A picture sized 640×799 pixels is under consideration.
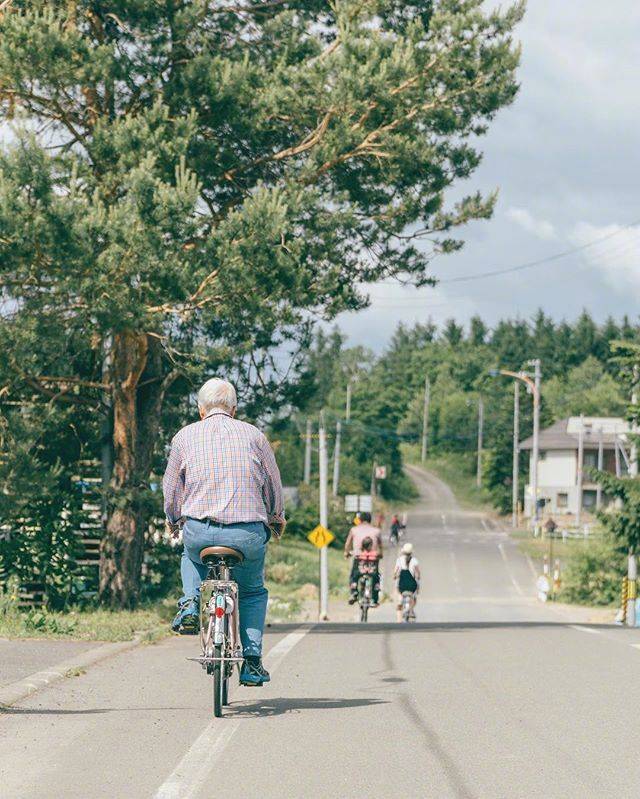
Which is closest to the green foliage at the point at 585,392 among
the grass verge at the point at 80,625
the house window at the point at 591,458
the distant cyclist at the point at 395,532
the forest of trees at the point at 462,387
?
the forest of trees at the point at 462,387

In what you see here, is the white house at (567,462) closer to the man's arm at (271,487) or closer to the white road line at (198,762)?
the man's arm at (271,487)

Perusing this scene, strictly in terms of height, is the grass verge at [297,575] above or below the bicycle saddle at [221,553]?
below

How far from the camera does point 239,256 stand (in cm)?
1778

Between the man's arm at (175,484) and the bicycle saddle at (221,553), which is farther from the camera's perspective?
the man's arm at (175,484)

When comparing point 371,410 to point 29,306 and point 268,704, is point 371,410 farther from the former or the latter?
point 268,704

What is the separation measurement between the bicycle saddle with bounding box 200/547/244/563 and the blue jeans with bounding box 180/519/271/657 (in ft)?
0.18

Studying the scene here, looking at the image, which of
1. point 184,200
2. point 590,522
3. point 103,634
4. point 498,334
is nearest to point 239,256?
point 184,200

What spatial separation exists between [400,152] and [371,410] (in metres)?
103

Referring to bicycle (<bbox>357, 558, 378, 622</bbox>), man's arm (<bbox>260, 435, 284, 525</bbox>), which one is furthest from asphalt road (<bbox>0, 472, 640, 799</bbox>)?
bicycle (<bbox>357, 558, 378, 622</bbox>)

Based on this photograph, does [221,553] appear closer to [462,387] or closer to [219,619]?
[219,619]

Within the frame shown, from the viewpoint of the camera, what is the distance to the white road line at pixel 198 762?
231 inches

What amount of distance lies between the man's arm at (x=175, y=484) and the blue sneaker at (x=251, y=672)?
0.95m

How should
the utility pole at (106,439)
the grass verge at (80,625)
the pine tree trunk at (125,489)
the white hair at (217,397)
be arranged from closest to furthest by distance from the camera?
the white hair at (217,397), the grass verge at (80,625), the pine tree trunk at (125,489), the utility pole at (106,439)

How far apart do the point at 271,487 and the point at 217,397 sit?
0.65m
